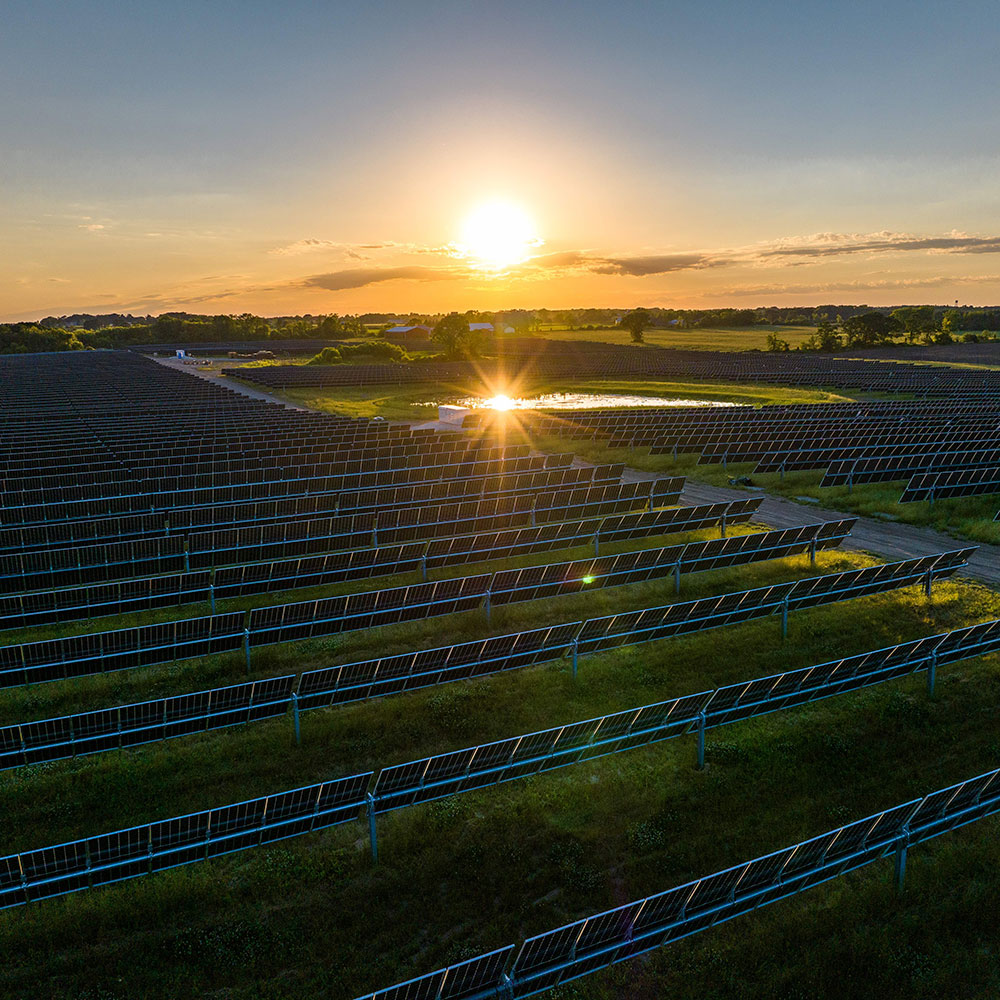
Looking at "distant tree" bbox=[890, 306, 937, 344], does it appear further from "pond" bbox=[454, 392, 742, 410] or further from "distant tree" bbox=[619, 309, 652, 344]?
"pond" bbox=[454, 392, 742, 410]

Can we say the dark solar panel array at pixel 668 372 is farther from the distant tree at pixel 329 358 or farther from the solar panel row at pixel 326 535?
the solar panel row at pixel 326 535

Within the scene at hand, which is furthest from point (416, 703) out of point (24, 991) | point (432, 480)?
point (432, 480)

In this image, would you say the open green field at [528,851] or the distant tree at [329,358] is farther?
the distant tree at [329,358]

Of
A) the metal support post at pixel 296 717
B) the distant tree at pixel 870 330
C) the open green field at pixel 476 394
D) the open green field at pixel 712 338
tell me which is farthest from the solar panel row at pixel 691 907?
the distant tree at pixel 870 330

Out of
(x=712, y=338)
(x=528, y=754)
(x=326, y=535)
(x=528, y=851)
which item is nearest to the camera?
(x=528, y=851)

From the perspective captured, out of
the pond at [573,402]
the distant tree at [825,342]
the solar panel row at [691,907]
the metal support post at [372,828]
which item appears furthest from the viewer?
the distant tree at [825,342]

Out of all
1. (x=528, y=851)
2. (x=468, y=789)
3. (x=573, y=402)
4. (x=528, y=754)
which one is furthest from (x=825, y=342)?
(x=528, y=851)

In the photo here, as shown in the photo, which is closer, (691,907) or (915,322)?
(691,907)

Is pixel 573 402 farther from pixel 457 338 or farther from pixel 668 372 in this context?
pixel 457 338
